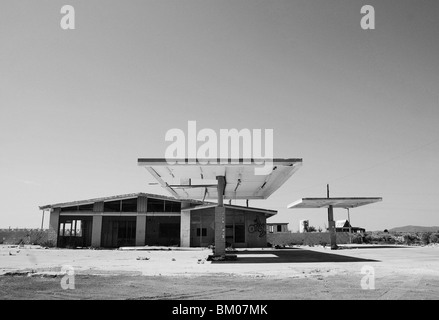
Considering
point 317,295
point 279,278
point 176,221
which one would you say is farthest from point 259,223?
point 317,295

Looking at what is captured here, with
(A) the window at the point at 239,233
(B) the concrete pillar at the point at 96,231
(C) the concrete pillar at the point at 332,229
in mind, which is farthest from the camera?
(A) the window at the point at 239,233

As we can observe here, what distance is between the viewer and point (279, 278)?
10.7 m

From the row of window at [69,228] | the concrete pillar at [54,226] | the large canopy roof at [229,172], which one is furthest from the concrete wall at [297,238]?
the concrete pillar at [54,226]

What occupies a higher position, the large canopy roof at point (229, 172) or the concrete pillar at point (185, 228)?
the large canopy roof at point (229, 172)

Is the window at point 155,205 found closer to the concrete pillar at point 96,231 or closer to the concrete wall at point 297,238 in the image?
the concrete pillar at point 96,231

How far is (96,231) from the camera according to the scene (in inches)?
1298

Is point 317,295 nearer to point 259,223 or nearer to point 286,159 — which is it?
point 286,159

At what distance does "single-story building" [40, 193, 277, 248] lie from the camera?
33094 mm

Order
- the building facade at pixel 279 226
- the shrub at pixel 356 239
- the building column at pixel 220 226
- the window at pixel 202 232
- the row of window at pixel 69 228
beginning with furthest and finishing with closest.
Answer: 1. the building facade at pixel 279 226
2. the shrub at pixel 356 239
3. the row of window at pixel 69 228
4. the window at pixel 202 232
5. the building column at pixel 220 226

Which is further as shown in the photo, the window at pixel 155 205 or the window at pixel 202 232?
the window at pixel 202 232

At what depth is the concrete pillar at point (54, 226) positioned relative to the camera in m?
32.9

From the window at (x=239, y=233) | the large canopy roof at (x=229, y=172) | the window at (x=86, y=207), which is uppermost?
the large canopy roof at (x=229, y=172)
